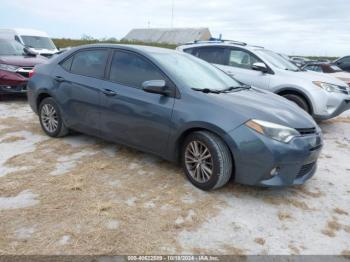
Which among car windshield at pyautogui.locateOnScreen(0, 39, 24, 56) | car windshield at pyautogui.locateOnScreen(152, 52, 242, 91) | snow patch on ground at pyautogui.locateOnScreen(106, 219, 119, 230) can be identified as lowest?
snow patch on ground at pyautogui.locateOnScreen(106, 219, 119, 230)

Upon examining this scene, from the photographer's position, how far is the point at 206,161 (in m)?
3.91

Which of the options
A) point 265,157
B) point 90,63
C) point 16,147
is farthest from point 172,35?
point 265,157

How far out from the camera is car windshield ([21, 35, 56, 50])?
611 inches

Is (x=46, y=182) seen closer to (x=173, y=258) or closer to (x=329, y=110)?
(x=173, y=258)

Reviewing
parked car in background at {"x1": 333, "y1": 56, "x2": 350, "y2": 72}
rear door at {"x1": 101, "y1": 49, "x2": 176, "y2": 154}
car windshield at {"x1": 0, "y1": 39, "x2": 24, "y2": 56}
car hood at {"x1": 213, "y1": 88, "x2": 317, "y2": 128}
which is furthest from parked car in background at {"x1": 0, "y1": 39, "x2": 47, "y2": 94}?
parked car in background at {"x1": 333, "y1": 56, "x2": 350, "y2": 72}

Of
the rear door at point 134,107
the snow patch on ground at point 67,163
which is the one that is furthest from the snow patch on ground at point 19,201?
the rear door at point 134,107

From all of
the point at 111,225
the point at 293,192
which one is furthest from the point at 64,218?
the point at 293,192

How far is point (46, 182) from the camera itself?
4098 millimetres

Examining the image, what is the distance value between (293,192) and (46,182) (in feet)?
9.36

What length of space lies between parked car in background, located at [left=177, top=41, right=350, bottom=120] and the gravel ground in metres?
2.08

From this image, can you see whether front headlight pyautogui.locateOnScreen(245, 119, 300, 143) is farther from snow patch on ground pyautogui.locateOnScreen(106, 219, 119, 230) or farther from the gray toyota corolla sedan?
snow patch on ground pyautogui.locateOnScreen(106, 219, 119, 230)

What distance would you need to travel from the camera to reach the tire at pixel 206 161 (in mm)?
3762

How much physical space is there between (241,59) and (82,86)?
13.8 ft

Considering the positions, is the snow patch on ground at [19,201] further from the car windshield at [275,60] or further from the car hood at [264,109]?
the car windshield at [275,60]
